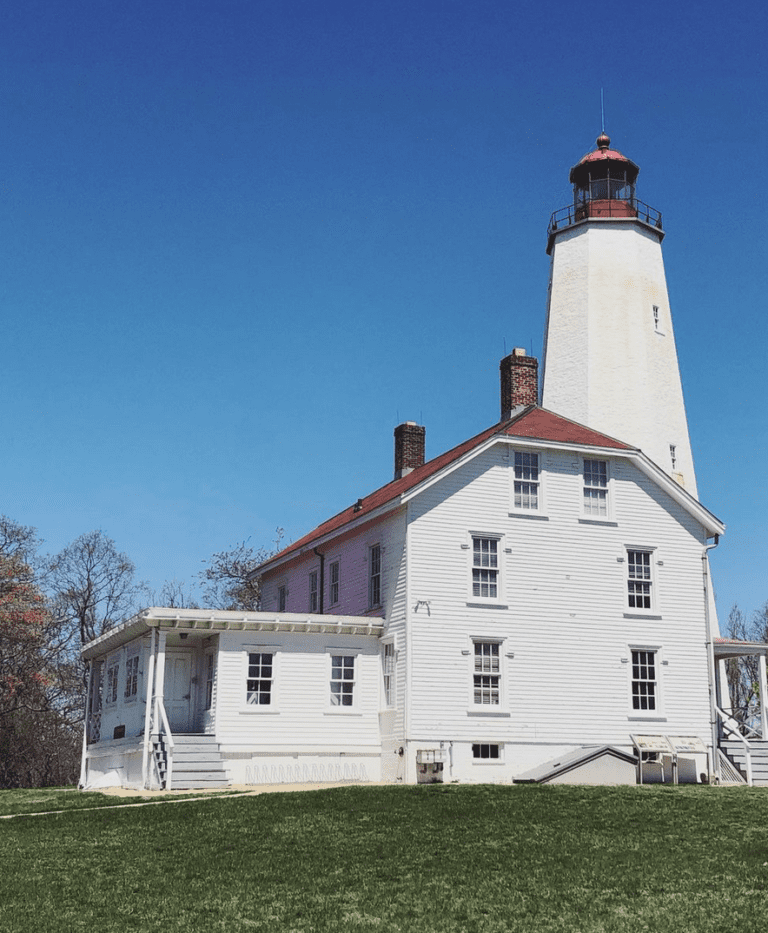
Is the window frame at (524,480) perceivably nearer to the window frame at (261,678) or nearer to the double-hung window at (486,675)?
the double-hung window at (486,675)

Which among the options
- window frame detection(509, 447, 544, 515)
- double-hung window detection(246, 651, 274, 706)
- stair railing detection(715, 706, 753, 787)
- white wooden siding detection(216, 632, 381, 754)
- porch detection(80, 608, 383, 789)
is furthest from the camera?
window frame detection(509, 447, 544, 515)

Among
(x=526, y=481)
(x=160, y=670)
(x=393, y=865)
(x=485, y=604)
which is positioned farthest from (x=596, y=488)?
(x=393, y=865)

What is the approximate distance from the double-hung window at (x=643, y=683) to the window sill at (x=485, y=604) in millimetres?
3913

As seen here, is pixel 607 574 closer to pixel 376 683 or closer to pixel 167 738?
pixel 376 683

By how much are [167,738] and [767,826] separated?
42.7 feet

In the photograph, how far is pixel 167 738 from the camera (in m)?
25.9

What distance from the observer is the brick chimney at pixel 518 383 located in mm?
32562

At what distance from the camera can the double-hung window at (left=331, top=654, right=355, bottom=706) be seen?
94.4ft

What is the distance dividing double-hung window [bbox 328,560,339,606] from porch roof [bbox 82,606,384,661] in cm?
347

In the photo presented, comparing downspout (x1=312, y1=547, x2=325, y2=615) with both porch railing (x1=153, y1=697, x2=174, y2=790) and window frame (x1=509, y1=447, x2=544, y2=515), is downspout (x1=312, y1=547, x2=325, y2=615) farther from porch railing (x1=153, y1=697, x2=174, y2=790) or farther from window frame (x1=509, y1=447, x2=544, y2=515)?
porch railing (x1=153, y1=697, x2=174, y2=790)

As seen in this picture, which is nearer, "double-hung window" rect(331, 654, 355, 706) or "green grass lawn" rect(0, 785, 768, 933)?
"green grass lawn" rect(0, 785, 768, 933)

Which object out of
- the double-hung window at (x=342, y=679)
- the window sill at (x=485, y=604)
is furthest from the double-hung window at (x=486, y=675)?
the double-hung window at (x=342, y=679)

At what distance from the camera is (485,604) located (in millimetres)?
28766

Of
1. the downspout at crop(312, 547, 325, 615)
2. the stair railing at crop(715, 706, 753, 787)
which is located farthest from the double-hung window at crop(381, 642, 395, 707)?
the stair railing at crop(715, 706, 753, 787)
